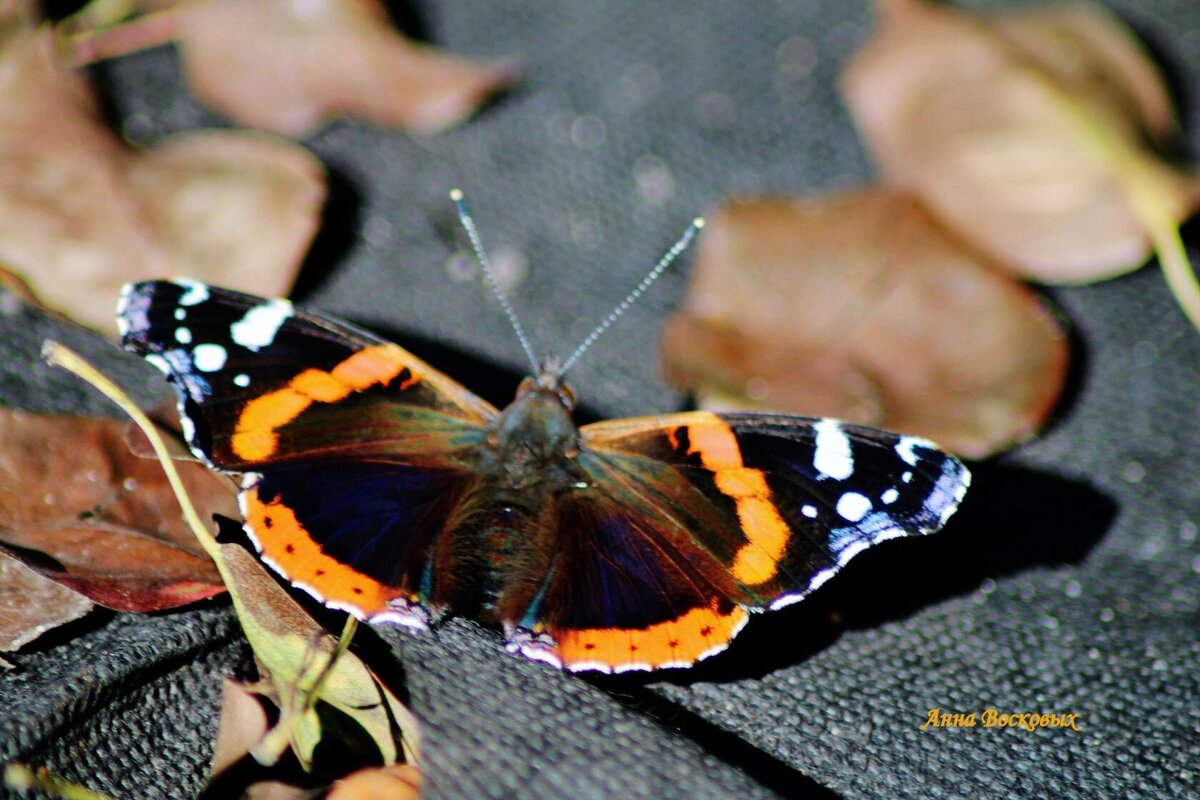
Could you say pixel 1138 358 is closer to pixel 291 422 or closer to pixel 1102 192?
pixel 1102 192

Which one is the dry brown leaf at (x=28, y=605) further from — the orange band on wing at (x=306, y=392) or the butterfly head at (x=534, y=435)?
the butterfly head at (x=534, y=435)

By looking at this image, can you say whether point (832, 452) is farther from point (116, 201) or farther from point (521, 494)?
point (116, 201)

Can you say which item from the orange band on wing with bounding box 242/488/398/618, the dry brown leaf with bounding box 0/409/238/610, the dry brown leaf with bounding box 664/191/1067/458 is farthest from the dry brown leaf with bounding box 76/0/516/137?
the orange band on wing with bounding box 242/488/398/618

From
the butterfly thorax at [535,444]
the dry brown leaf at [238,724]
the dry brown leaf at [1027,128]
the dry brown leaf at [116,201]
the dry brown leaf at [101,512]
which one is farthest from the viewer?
the dry brown leaf at [1027,128]

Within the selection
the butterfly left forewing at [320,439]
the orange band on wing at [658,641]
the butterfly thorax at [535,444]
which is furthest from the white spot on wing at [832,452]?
the butterfly left forewing at [320,439]

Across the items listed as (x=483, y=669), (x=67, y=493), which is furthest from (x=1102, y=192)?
(x=67, y=493)

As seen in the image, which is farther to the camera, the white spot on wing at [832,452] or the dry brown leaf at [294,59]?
the dry brown leaf at [294,59]

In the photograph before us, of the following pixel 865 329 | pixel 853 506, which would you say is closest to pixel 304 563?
pixel 853 506

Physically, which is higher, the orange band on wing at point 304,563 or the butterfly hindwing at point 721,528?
the butterfly hindwing at point 721,528
